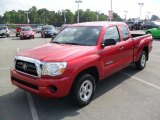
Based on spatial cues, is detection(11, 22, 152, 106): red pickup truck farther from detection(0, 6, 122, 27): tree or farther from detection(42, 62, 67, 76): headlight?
detection(0, 6, 122, 27): tree

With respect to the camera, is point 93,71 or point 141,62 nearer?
point 93,71

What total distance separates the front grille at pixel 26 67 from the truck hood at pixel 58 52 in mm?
181

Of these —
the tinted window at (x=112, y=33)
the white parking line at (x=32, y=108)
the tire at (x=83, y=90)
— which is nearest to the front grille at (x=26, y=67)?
the white parking line at (x=32, y=108)

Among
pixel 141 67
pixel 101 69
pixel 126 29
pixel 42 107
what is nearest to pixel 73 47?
pixel 101 69

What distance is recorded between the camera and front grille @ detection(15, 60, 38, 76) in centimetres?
501

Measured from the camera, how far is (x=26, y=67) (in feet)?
17.1

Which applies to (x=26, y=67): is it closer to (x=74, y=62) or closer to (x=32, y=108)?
(x=32, y=108)

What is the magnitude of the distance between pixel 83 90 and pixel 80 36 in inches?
64.0

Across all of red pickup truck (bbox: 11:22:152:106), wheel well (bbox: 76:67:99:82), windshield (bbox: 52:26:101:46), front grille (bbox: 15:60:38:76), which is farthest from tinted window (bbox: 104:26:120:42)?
front grille (bbox: 15:60:38:76)

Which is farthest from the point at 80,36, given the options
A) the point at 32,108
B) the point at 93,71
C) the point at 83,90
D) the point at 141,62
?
the point at 141,62

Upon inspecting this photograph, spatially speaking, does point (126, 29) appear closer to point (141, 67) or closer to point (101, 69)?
point (141, 67)

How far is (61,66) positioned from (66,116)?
1011mm

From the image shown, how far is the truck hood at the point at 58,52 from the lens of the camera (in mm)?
5005

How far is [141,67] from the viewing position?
8.72m
